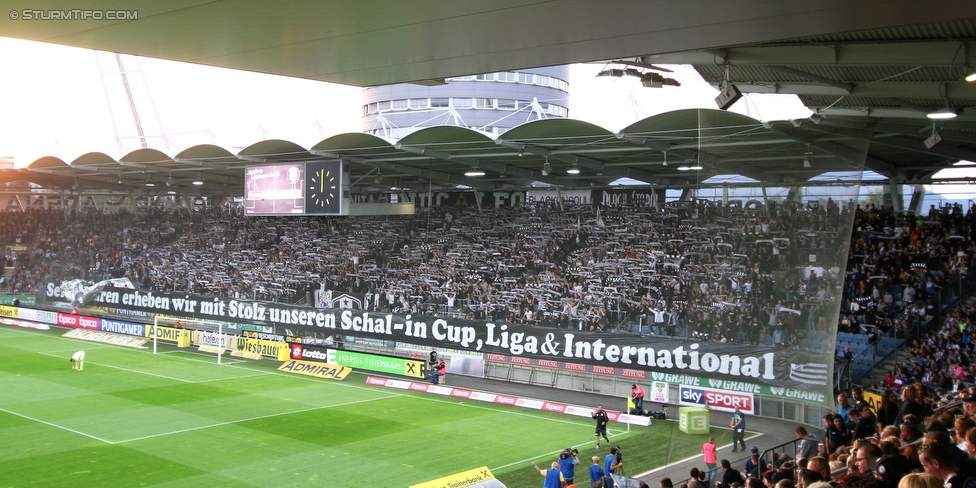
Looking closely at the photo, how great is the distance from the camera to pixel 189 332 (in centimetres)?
3800

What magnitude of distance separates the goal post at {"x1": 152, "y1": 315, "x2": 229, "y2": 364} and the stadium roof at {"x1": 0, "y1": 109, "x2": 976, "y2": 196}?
7.98m

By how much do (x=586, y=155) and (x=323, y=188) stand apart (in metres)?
10.7

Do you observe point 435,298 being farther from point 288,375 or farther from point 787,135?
point 787,135

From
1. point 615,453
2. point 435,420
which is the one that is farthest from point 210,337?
point 615,453

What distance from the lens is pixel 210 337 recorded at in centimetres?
3694

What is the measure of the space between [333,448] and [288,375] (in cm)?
1257

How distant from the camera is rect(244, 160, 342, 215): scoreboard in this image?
3023 cm

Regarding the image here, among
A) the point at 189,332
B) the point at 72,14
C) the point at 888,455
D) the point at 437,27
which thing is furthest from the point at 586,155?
the point at 72,14

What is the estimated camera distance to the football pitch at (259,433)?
682 inches

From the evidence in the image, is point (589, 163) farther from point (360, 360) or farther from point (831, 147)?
point (831, 147)

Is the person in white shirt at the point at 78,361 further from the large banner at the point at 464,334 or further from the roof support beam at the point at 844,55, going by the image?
the roof support beam at the point at 844,55

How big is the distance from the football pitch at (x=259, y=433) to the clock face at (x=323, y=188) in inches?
278

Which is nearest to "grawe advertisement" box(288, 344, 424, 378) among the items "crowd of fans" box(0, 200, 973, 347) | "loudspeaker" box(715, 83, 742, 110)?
"crowd of fans" box(0, 200, 973, 347)

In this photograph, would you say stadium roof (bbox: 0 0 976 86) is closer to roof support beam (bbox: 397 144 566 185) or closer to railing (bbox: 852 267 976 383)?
railing (bbox: 852 267 976 383)
